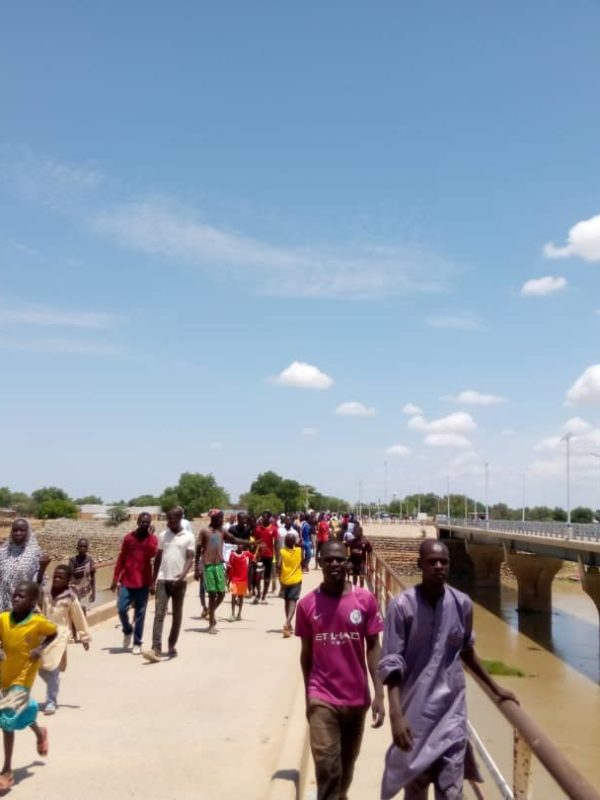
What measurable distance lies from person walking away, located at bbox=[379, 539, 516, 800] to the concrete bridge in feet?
92.5

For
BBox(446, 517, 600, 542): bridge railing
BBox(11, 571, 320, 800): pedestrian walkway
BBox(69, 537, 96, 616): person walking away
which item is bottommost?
BBox(11, 571, 320, 800): pedestrian walkway

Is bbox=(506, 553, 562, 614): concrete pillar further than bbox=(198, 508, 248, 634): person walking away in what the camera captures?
Yes

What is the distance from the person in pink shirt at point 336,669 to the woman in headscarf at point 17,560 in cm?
312

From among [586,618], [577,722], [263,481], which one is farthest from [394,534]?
[263,481]

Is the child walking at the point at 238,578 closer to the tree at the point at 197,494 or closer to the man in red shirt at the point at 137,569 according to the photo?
the man in red shirt at the point at 137,569

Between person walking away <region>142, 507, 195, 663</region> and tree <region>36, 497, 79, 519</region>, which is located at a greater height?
tree <region>36, 497, 79, 519</region>

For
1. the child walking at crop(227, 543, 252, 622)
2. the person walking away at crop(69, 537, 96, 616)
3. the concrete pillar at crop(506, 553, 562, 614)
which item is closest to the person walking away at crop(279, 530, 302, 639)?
the child walking at crop(227, 543, 252, 622)

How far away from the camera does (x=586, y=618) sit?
42969mm

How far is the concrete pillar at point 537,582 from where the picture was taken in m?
41.5

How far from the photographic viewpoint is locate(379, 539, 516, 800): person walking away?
3.69 m

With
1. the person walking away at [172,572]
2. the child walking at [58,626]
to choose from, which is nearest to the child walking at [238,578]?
the person walking away at [172,572]

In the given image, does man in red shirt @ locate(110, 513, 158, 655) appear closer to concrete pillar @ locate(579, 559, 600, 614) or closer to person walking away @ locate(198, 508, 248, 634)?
person walking away @ locate(198, 508, 248, 634)

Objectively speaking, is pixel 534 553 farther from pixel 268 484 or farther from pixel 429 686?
pixel 268 484

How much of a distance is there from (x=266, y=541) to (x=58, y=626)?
7862 mm
